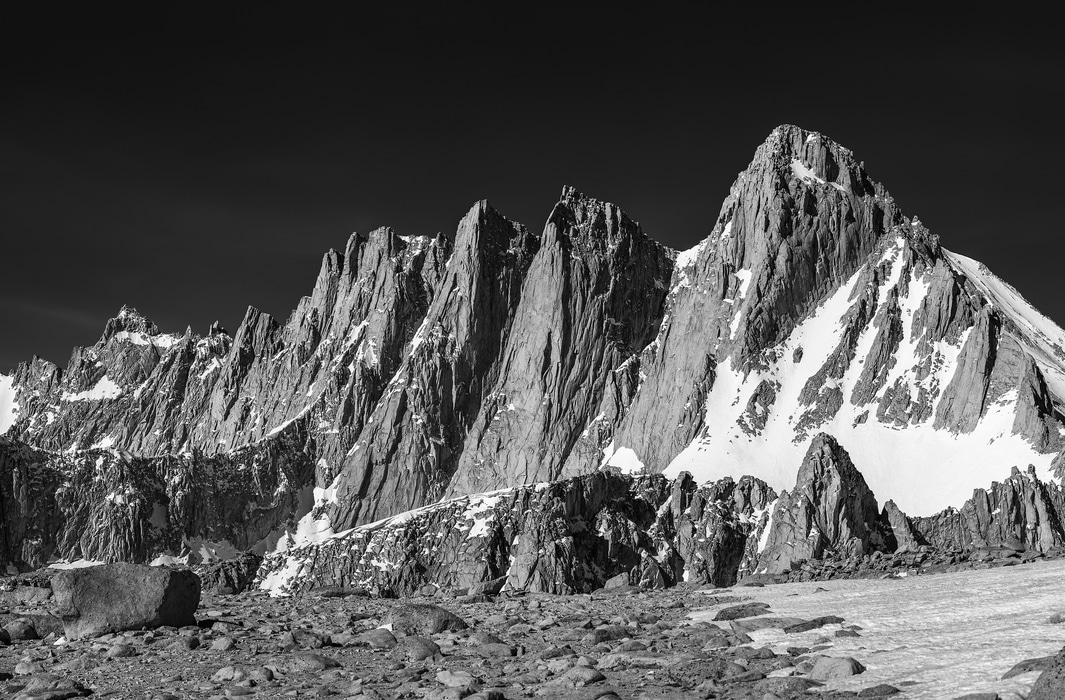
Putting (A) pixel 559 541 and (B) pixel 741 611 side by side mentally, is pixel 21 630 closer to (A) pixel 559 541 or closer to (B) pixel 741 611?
(B) pixel 741 611

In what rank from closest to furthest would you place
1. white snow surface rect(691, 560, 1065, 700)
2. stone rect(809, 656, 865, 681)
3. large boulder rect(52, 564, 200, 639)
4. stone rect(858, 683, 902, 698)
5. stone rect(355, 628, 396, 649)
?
stone rect(858, 683, 902, 698), white snow surface rect(691, 560, 1065, 700), stone rect(809, 656, 865, 681), stone rect(355, 628, 396, 649), large boulder rect(52, 564, 200, 639)

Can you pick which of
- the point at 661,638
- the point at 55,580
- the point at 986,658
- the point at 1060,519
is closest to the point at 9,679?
the point at 55,580

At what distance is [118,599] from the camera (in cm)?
2927

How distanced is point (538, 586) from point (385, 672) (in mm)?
133802

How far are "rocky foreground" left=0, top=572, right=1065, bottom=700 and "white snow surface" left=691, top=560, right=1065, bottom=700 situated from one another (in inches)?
18.7

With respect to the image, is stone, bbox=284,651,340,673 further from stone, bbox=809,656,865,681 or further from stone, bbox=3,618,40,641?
stone, bbox=809,656,865,681

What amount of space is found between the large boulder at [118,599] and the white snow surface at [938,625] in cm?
1605

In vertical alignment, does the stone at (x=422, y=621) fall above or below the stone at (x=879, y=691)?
above

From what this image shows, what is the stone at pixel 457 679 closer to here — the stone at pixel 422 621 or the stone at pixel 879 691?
the stone at pixel 422 621

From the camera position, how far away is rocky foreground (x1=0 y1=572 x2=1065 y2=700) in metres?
20.6

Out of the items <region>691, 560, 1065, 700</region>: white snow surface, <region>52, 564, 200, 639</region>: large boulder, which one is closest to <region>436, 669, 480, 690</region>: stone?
<region>691, 560, 1065, 700</region>: white snow surface

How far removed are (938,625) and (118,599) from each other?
73.8ft

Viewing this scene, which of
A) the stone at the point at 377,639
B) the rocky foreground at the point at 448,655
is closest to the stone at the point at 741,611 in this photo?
the rocky foreground at the point at 448,655

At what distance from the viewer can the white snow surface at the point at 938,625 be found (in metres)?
19.1
